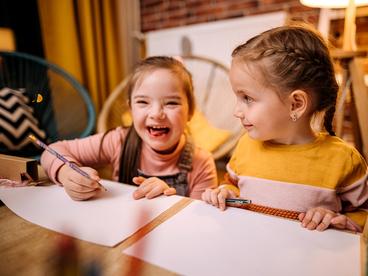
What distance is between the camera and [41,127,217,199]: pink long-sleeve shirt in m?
0.91

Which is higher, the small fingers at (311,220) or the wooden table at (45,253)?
the wooden table at (45,253)

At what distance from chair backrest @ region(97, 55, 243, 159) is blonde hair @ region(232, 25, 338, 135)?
1115 mm

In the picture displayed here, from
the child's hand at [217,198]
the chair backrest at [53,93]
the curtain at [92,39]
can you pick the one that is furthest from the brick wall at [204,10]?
the child's hand at [217,198]

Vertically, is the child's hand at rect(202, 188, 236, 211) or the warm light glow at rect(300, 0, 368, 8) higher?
the warm light glow at rect(300, 0, 368, 8)

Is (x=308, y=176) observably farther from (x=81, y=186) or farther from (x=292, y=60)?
(x=81, y=186)

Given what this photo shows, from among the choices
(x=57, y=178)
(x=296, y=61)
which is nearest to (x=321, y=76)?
(x=296, y=61)

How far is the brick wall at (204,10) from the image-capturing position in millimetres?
1901

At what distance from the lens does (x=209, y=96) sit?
2113 millimetres

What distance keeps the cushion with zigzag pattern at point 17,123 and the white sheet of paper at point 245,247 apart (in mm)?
835

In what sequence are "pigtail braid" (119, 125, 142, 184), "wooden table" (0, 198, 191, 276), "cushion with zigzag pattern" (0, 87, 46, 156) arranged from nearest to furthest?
"wooden table" (0, 198, 191, 276) < "pigtail braid" (119, 125, 142, 184) < "cushion with zigzag pattern" (0, 87, 46, 156)

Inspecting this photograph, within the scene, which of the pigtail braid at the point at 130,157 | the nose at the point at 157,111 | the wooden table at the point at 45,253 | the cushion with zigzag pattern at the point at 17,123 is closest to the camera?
the wooden table at the point at 45,253

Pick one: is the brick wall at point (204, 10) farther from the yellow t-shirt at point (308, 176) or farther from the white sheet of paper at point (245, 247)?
the white sheet of paper at point (245, 247)

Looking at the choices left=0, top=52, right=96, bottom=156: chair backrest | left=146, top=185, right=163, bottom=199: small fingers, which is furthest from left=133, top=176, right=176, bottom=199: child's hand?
left=0, top=52, right=96, bottom=156: chair backrest

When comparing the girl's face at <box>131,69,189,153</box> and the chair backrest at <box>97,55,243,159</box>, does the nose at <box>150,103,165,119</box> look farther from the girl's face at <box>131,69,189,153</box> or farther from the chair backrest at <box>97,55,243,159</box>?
the chair backrest at <box>97,55,243,159</box>
